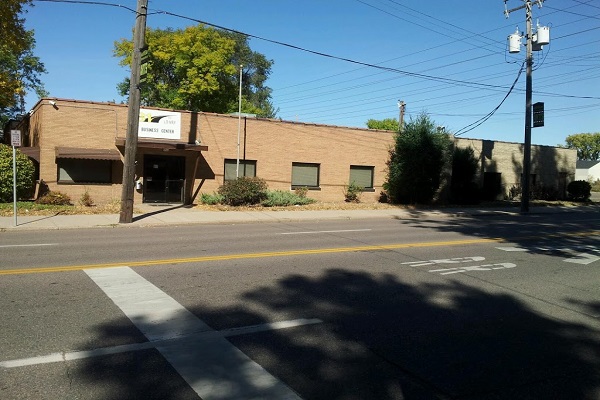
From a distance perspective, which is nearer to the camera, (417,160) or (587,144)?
(417,160)

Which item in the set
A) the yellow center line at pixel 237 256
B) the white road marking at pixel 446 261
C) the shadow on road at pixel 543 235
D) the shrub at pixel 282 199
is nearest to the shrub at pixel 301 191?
the shrub at pixel 282 199

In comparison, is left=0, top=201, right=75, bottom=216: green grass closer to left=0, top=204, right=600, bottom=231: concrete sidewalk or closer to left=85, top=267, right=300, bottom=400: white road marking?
left=0, top=204, right=600, bottom=231: concrete sidewalk

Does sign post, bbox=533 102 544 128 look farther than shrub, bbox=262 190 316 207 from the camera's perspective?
Yes

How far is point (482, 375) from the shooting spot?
14.1 feet

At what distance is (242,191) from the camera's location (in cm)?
2102

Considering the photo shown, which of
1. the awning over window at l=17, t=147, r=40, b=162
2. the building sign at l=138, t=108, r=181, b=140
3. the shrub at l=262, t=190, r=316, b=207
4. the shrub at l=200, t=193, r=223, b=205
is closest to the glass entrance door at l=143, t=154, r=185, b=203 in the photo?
the building sign at l=138, t=108, r=181, b=140

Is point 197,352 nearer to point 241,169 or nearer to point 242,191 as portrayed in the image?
point 242,191

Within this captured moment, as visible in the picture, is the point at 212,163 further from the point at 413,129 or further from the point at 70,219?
the point at 413,129

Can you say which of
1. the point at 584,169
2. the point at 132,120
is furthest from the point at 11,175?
the point at 584,169

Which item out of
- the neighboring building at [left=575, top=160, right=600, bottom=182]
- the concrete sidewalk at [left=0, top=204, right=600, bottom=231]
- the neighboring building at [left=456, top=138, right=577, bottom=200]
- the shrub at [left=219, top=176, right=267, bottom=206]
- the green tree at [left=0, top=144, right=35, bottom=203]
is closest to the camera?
the concrete sidewalk at [left=0, top=204, right=600, bottom=231]

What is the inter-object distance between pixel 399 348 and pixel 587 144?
132330 mm

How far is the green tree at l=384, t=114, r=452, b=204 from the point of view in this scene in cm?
2509

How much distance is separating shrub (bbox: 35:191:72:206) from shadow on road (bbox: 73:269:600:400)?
1388 centimetres

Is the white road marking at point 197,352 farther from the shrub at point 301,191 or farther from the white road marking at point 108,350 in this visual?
the shrub at point 301,191
